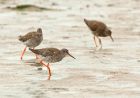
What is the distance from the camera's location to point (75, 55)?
784 inches

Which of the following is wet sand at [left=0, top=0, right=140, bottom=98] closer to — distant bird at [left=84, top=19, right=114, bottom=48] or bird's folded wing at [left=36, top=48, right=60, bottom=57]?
distant bird at [left=84, top=19, right=114, bottom=48]

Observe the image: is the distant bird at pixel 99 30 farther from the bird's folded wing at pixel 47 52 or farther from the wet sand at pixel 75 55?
the bird's folded wing at pixel 47 52

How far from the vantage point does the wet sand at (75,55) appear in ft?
48.4

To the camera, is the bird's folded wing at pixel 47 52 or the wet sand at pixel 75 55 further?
the bird's folded wing at pixel 47 52

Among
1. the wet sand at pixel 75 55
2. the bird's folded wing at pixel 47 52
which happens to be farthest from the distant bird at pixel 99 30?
the bird's folded wing at pixel 47 52

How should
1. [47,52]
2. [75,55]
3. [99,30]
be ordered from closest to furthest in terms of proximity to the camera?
[47,52]
[75,55]
[99,30]

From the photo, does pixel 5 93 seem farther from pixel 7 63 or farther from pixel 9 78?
pixel 7 63

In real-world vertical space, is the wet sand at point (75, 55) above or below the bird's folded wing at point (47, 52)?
below

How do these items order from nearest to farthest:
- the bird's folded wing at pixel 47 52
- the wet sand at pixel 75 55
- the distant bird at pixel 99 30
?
the wet sand at pixel 75 55 < the bird's folded wing at pixel 47 52 < the distant bird at pixel 99 30

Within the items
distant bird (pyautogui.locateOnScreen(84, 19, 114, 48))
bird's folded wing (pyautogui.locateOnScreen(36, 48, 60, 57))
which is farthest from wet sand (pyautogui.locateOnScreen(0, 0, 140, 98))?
bird's folded wing (pyautogui.locateOnScreen(36, 48, 60, 57))

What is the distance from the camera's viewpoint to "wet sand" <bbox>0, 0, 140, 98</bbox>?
14.8 meters

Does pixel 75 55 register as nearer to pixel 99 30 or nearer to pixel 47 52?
pixel 99 30

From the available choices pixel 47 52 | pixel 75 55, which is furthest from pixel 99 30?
pixel 47 52

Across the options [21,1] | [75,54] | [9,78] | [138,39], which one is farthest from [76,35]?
[21,1]
